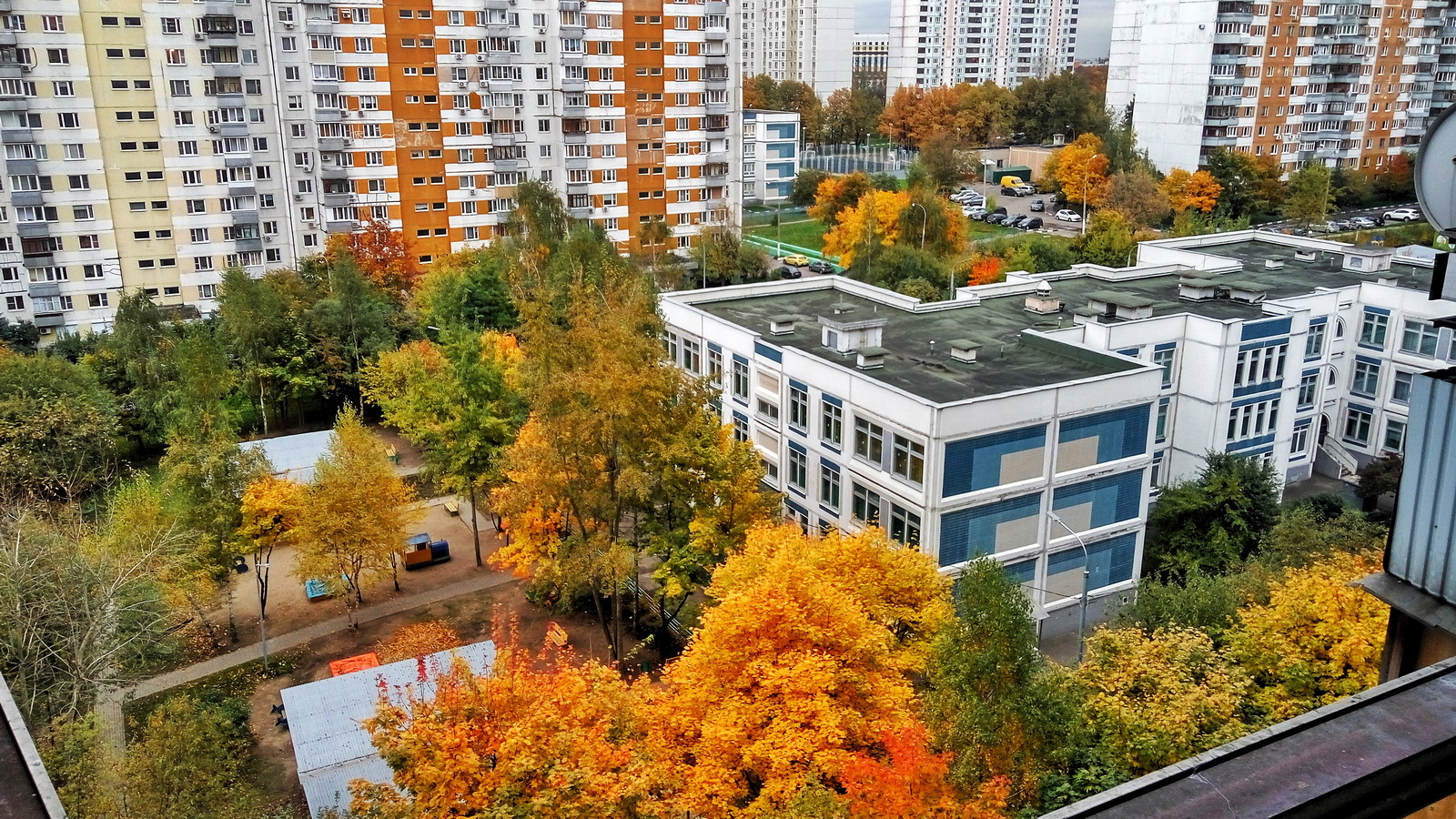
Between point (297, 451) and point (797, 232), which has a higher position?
point (797, 232)

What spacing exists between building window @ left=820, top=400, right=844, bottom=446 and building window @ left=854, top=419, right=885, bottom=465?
0.63 meters

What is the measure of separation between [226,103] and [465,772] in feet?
163

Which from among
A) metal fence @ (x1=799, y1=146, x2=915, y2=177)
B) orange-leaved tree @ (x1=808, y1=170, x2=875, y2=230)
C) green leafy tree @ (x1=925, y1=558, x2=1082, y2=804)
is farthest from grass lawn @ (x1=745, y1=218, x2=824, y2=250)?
green leafy tree @ (x1=925, y1=558, x2=1082, y2=804)

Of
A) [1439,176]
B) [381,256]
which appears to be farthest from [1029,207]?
[1439,176]

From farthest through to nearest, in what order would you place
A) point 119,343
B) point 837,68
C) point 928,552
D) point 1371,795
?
point 837,68, point 119,343, point 928,552, point 1371,795

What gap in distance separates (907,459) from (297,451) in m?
25.0

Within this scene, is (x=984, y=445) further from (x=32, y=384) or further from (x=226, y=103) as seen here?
(x=226, y=103)

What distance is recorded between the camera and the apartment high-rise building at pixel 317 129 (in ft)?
167

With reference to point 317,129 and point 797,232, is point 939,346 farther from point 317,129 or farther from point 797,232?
point 797,232

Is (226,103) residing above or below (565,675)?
above

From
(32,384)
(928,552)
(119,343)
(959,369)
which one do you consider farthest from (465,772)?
(119,343)

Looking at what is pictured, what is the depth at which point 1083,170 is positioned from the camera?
291 feet

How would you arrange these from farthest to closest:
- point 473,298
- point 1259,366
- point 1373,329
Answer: point 473,298, point 1373,329, point 1259,366

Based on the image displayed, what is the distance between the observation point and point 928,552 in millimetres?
27125
